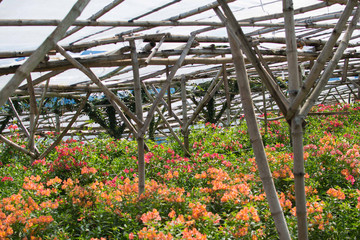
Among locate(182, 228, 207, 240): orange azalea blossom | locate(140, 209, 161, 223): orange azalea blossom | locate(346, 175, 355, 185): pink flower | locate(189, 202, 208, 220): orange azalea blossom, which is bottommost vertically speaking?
locate(182, 228, 207, 240): orange azalea blossom

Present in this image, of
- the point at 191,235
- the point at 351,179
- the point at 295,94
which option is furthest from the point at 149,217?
the point at 351,179

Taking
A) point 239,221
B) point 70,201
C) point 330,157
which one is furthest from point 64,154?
point 330,157

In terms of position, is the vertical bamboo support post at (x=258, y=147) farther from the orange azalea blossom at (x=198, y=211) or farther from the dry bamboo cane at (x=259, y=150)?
the orange azalea blossom at (x=198, y=211)

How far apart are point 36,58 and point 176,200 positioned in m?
1.98

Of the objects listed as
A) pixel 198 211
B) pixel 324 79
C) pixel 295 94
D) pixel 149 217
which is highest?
pixel 324 79

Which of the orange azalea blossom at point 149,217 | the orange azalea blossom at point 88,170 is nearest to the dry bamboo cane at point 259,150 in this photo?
the orange azalea blossom at point 149,217

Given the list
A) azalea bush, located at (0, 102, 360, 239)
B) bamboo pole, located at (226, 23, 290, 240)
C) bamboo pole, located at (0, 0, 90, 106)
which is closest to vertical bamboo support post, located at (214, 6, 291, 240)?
bamboo pole, located at (226, 23, 290, 240)

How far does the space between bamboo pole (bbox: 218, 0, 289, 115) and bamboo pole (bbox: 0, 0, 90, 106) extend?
57 cm

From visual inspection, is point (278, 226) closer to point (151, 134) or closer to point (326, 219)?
point (326, 219)

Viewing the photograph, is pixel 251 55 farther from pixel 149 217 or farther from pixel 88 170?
pixel 88 170

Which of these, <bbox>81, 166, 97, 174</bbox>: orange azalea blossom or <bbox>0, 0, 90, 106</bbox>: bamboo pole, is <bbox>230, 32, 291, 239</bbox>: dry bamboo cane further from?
<bbox>81, 166, 97, 174</bbox>: orange azalea blossom

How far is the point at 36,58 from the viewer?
1.21m

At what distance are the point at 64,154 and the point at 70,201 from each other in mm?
1427

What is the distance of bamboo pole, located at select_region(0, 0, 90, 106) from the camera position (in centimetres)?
115
